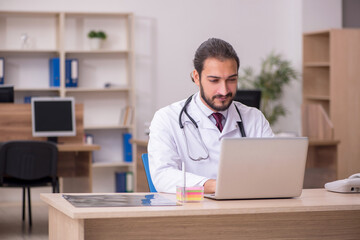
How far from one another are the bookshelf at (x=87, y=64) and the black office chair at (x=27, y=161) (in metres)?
1.83

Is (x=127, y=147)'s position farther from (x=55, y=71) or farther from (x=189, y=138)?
(x=189, y=138)

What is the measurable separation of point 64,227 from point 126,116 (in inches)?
201

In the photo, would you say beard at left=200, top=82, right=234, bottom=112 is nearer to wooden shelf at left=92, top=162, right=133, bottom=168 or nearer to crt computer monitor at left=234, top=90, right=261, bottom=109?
crt computer monitor at left=234, top=90, right=261, bottom=109

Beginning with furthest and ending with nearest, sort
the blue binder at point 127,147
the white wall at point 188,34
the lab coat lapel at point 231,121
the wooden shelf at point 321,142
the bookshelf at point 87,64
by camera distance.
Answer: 1. the white wall at point 188,34
2. the blue binder at point 127,147
3. the bookshelf at point 87,64
4. the wooden shelf at point 321,142
5. the lab coat lapel at point 231,121

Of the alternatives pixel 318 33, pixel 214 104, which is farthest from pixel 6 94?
pixel 318 33

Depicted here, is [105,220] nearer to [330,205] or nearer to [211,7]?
[330,205]

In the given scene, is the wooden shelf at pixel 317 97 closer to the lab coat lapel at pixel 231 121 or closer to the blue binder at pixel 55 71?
the blue binder at pixel 55 71

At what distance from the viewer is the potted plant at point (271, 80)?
25.2 ft

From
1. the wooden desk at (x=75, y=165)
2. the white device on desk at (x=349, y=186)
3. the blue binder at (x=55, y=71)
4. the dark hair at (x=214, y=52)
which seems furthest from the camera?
the blue binder at (x=55, y=71)

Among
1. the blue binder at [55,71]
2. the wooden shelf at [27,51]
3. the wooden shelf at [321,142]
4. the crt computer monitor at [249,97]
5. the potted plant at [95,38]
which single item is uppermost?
the potted plant at [95,38]

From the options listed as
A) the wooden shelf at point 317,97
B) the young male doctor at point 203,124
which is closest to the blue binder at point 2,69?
the wooden shelf at point 317,97

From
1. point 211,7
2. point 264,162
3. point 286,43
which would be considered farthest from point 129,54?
point 264,162

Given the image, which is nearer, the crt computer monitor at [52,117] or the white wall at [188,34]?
the crt computer monitor at [52,117]

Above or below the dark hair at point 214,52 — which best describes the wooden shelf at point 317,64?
above
